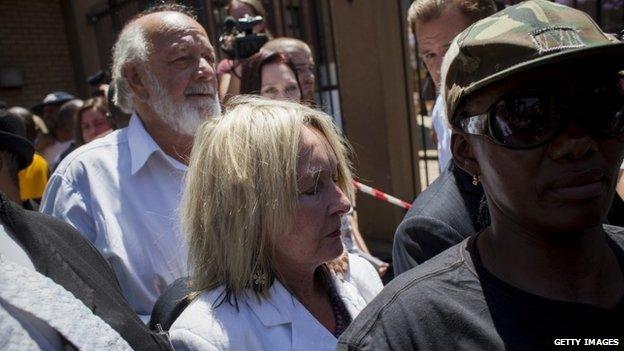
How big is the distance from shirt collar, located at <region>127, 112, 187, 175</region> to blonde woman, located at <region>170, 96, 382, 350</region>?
722mm

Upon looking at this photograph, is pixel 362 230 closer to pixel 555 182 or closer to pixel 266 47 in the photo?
pixel 266 47

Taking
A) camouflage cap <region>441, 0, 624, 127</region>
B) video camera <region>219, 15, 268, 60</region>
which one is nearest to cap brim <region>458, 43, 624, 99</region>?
camouflage cap <region>441, 0, 624, 127</region>

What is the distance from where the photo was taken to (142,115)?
261 centimetres

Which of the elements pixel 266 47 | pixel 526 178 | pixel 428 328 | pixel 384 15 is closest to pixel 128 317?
pixel 428 328

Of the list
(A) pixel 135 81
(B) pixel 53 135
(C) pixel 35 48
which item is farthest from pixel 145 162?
(C) pixel 35 48

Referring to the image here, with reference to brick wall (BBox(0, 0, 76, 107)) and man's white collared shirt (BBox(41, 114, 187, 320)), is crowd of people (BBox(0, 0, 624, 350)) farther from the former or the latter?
brick wall (BBox(0, 0, 76, 107))

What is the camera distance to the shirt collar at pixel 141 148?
2371 mm

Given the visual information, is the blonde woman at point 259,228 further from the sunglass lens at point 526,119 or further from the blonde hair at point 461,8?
the blonde hair at point 461,8

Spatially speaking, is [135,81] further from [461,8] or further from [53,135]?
[53,135]

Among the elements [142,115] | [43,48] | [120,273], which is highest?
[43,48]

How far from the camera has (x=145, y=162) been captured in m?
2.38

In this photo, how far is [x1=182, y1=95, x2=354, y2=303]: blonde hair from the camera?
1579 millimetres

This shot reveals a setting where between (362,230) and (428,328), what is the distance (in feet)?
14.8

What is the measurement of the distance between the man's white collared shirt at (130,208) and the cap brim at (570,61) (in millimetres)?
1400
